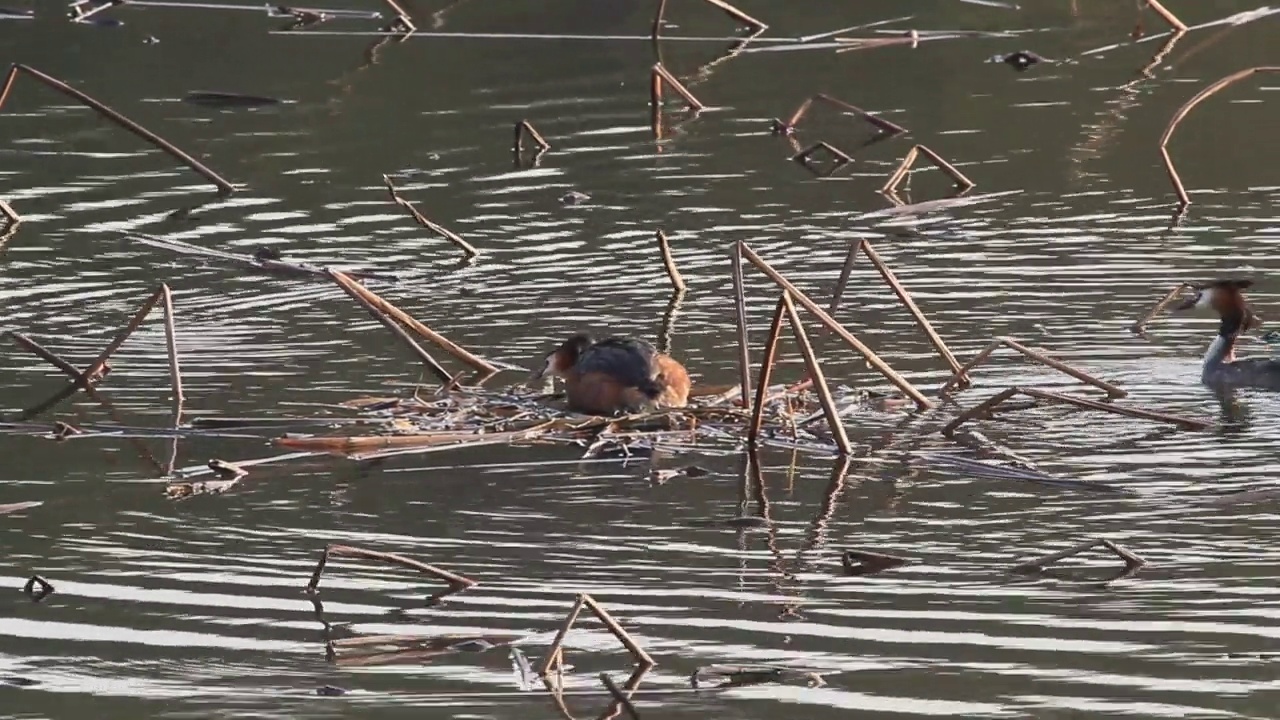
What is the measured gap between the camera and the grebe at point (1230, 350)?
35.1ft

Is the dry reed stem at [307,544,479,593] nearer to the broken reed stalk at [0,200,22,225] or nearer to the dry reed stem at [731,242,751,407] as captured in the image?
the dry reed stem at [731,242,751,407]

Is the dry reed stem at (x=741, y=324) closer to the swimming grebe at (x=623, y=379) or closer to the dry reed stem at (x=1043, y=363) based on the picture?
the swimming grebe at (x=623, y=379)

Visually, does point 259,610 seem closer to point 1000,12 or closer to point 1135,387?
point 1135,387

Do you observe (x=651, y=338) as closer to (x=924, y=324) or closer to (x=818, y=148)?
(x=924, y=324)

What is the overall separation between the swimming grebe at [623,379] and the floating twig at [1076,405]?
123 cm

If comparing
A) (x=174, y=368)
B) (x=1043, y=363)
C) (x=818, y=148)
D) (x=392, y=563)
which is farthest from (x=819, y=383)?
(x=818, y=148)

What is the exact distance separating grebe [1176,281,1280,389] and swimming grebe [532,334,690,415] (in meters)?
2.47

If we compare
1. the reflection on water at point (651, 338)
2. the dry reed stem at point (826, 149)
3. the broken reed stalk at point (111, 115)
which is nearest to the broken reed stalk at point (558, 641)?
the reflection on water at point (651, 338)

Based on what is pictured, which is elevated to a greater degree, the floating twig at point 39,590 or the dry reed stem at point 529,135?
the floating twig at point 39,590

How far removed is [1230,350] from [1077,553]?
3410 millimetres

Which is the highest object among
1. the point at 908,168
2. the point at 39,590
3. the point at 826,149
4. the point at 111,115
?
the point at 111,115

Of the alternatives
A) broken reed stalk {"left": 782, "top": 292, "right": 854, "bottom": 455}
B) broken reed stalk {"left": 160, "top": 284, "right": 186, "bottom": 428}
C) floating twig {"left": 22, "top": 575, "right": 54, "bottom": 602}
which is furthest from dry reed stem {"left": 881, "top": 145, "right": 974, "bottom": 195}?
floating twig {"left": 22, "top": 575, "right": 54, "bottom": 602}

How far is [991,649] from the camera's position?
273 inches

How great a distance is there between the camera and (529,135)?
18.2 m
